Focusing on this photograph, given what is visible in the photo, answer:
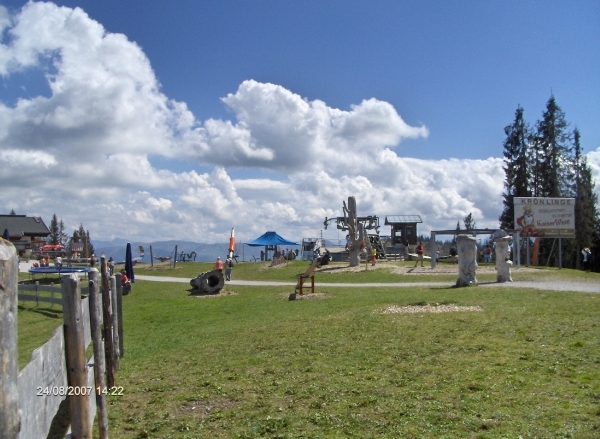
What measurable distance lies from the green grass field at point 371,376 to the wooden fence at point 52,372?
135 cm

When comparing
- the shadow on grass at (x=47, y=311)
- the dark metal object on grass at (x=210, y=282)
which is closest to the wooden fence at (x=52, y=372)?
the shadow on grass at (x=47, y=311)

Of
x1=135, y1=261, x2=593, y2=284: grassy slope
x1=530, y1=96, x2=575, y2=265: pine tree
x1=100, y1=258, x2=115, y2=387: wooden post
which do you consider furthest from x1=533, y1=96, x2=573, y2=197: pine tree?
x1=100, y1=258, x2=115, y2=387: wooden post

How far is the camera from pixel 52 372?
3.90 m

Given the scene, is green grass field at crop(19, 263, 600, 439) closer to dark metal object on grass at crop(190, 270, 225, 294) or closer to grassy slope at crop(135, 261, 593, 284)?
dark metal object on grass at crop(190, 270, 225, 294)

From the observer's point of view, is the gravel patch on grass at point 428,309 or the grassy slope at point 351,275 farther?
the grassy slope at point 351,275

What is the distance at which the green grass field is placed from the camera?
5.84 meters

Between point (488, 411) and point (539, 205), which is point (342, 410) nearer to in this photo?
point (488, 411)

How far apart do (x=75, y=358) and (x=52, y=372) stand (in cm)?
33

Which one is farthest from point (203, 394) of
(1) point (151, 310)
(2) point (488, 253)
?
(2) point (488, 253)

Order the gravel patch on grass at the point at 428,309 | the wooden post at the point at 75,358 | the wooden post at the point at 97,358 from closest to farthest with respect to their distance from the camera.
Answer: the wooden post at the point at 75,358 → the wooden post at the point at 97,358 → the gravel patch on grass at the point at 428,309

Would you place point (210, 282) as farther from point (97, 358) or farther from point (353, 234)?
point (97, 358)

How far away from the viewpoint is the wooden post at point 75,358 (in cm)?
423

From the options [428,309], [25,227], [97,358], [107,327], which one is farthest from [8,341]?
[25,227]

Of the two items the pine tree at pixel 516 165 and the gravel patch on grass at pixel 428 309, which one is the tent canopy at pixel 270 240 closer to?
the pine tree at pixel 516 165
